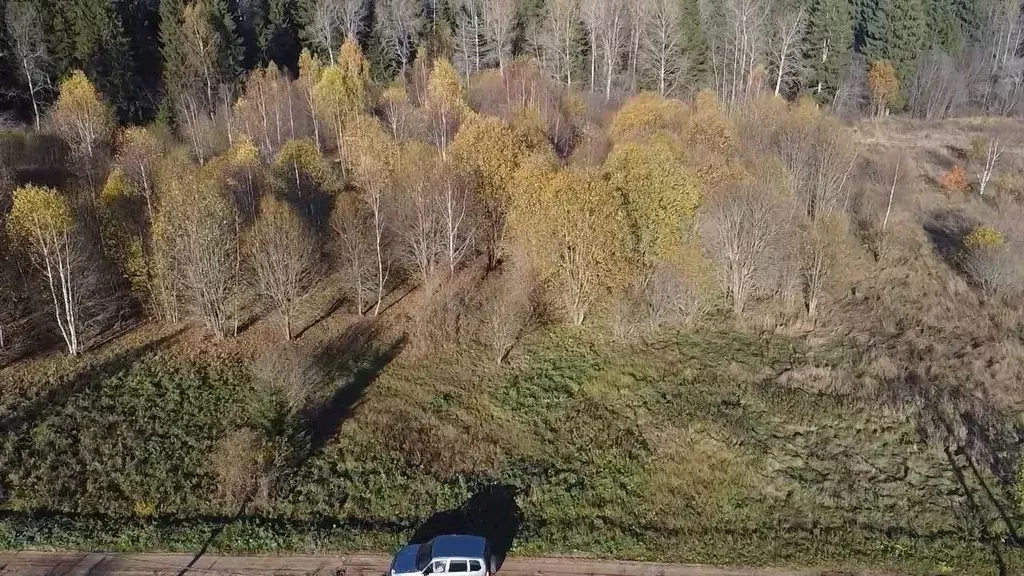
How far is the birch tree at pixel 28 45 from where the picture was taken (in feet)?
170

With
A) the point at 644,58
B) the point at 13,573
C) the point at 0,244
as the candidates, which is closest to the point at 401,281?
the point at 0,244

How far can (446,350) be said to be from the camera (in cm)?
3145

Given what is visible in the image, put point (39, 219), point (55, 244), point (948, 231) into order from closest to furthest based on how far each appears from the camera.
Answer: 1. point (39, 219)
2. point (55, 244)
3. point (948, 231)

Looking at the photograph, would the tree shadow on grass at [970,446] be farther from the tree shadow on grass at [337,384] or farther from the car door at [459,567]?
the tree shadow on grass at [337,384]

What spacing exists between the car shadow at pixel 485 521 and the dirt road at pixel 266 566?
100 centimetres

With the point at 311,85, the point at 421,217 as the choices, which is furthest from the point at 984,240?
the point at 311,85

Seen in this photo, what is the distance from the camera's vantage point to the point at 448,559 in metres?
19.0

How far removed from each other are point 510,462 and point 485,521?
3.22 m

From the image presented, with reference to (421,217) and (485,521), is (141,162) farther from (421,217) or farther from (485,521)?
(485,521)

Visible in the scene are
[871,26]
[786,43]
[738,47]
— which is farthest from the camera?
[871,26]

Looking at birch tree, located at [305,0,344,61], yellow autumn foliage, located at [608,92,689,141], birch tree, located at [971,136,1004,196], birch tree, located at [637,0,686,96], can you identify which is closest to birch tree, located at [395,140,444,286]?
yellow autumn foliage, located at [608,92,689,141]

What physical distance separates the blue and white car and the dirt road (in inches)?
37.0

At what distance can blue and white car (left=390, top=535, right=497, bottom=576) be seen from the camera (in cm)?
1895

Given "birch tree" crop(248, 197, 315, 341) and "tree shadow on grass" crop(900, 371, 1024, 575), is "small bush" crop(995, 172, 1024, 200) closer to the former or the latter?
"tree shadow on grass" crop(900, 371, 1024, 575)
